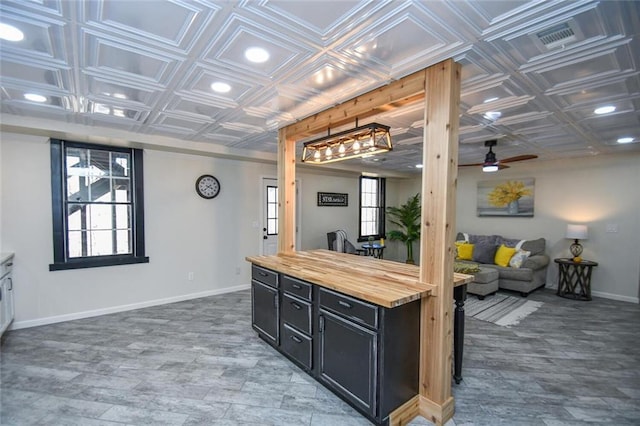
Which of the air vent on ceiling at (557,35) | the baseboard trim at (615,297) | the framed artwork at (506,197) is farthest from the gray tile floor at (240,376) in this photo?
the framed artwork at (506,197)

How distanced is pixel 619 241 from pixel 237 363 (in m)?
6.12

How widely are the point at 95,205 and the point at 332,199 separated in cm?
425

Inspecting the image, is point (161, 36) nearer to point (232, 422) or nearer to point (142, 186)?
point (232, 422)

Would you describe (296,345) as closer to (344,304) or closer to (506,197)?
(344,304)

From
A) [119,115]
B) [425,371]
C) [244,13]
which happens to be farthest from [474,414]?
[119,115]

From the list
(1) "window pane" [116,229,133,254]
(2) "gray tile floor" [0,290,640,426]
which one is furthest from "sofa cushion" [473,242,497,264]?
(1) "window pane" [116,229,133,254]

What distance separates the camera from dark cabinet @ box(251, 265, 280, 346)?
2.92m

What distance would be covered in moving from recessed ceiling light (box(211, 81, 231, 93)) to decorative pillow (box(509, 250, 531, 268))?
5.28 metres

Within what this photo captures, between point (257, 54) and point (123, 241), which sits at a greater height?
point (257, 54)

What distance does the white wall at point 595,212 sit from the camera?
4809 mm

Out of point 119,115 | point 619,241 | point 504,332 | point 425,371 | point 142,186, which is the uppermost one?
point 119,115

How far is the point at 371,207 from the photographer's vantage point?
7.77m

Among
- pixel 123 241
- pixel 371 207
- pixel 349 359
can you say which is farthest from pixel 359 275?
pixel 371 207

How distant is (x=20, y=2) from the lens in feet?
4.76
